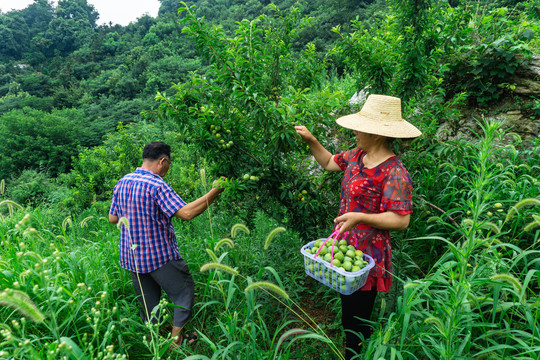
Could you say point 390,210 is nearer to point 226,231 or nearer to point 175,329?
point 175,329

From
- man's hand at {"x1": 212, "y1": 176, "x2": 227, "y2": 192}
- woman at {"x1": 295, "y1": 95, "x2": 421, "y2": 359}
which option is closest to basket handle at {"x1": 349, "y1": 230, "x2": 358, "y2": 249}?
woman at {"x1": 295, "y1": 95, "x2": 421, "y2": 359}

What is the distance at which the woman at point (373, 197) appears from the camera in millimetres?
1941

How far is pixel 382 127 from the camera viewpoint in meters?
2.05

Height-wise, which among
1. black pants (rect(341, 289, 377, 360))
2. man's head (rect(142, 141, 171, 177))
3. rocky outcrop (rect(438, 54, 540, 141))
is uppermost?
man's head (rect(142, 141, 171, 177))

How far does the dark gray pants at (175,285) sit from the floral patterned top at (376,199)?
4.87 feet

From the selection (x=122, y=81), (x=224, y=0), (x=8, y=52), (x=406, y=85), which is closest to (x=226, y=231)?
(x=406, y=85)

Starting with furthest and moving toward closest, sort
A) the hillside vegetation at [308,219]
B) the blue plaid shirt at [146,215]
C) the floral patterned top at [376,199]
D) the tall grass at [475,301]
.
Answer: the blue plaid shirt at [146,215] < the floral patterned top at [376,199] < the hillside vegetation at [308,219] < the tall grass at [475,301]

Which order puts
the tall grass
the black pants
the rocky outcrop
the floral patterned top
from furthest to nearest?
the rocky outcrop, the black pants, the floral patterned top, the tall grass

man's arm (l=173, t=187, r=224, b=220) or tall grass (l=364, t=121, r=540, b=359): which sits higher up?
man's arm (l=173, t=187, r=224, b=220)

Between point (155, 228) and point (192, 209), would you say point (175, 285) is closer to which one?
point (155, 228)

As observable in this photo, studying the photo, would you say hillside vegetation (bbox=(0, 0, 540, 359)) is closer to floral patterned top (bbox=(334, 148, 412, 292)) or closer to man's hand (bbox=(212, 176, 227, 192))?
man's hand (bbox=(212, 176, 227, 192))

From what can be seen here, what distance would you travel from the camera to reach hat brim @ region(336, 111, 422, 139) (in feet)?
6.53

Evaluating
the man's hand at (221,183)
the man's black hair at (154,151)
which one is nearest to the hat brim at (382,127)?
the man's hand at (221,183)

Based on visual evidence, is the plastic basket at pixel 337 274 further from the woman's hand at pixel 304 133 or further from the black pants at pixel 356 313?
the woman's hand at pixel 304 133
